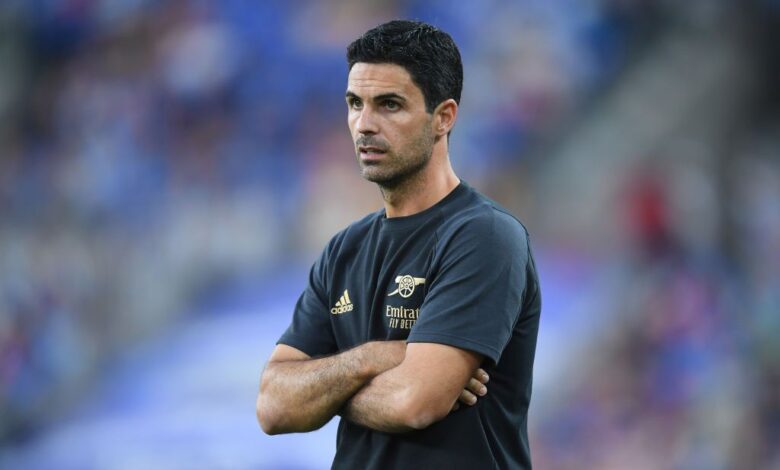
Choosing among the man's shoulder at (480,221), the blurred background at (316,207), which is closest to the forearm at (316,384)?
the man's shoulder at (480,221)

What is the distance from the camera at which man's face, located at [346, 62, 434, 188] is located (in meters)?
2.88

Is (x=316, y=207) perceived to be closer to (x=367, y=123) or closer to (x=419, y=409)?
(x=367, y=123)

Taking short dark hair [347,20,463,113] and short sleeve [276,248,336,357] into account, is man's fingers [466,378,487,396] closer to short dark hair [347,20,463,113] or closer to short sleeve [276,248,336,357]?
short sleeve [276,248,336,357]

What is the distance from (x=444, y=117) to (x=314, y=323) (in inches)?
28.9

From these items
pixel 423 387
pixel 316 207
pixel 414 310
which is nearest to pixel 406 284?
pixel 414 310

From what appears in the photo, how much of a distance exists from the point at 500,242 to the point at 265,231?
15.9 feet

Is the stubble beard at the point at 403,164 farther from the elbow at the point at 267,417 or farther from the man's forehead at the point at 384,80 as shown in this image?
the elbow at the point at 267,417

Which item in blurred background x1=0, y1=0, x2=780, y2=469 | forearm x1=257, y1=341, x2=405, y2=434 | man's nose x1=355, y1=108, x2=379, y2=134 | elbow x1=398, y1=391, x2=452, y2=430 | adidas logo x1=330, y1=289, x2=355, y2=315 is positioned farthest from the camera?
blurred background x1=0, y1=0, x2=780, y2=469

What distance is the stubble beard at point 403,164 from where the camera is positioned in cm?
288

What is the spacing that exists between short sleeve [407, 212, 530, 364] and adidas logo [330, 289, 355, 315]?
0.31 meters

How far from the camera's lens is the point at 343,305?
9.86 feet

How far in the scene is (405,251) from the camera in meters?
2.88

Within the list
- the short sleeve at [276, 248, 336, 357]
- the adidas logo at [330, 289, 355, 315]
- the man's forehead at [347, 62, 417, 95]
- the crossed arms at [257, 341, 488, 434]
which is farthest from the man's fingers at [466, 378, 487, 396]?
the man's forehead at [347, 62, 417, 95]

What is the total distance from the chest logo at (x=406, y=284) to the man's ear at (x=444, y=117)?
1.43 feet
